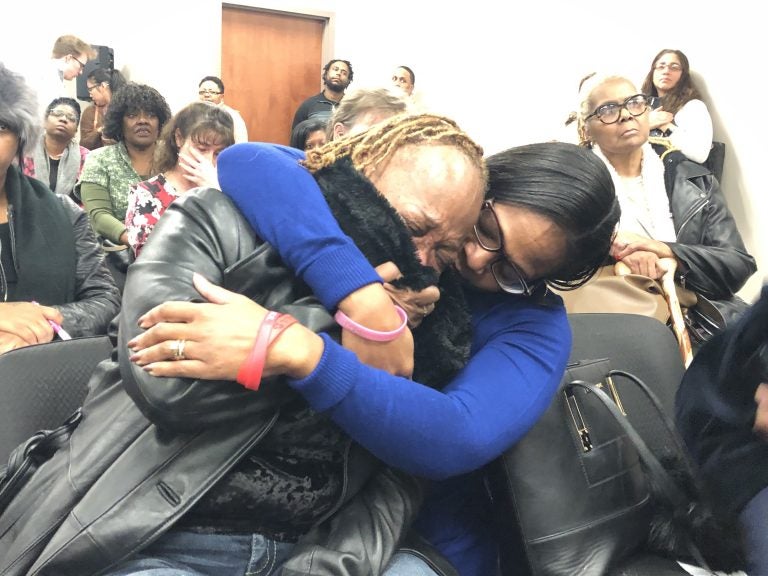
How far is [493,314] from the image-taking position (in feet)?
4.02

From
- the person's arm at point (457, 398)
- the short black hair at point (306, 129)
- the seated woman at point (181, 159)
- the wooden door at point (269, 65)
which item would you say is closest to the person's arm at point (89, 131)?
the wooden door at point (269, 65)

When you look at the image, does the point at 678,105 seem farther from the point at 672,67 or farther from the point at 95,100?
the point at 95,100

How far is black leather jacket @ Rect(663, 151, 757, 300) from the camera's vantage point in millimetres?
2156

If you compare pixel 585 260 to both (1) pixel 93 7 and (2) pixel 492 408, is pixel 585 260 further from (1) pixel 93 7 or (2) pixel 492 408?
(1) pixel 93 7

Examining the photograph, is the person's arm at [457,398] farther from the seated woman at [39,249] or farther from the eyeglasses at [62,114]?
the eyeglasses at [62,114]

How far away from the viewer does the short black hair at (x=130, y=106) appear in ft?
11.6

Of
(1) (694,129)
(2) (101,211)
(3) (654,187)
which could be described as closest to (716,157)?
(1) (694,129)

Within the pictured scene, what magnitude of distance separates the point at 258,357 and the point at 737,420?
904 millimetres

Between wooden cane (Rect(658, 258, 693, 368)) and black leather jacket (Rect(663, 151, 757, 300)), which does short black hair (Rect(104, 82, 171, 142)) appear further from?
wooden cane (Rect(658, 258, 693, 368))

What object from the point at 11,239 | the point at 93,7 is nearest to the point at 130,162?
the point at 11,239

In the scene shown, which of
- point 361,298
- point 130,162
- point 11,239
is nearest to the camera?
point 361,298

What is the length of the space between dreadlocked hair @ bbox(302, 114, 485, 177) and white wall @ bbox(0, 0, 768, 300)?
3.63m

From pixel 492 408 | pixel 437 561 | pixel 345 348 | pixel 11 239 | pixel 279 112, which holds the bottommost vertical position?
pixel 279 112

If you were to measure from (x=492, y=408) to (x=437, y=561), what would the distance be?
1.00 feet
